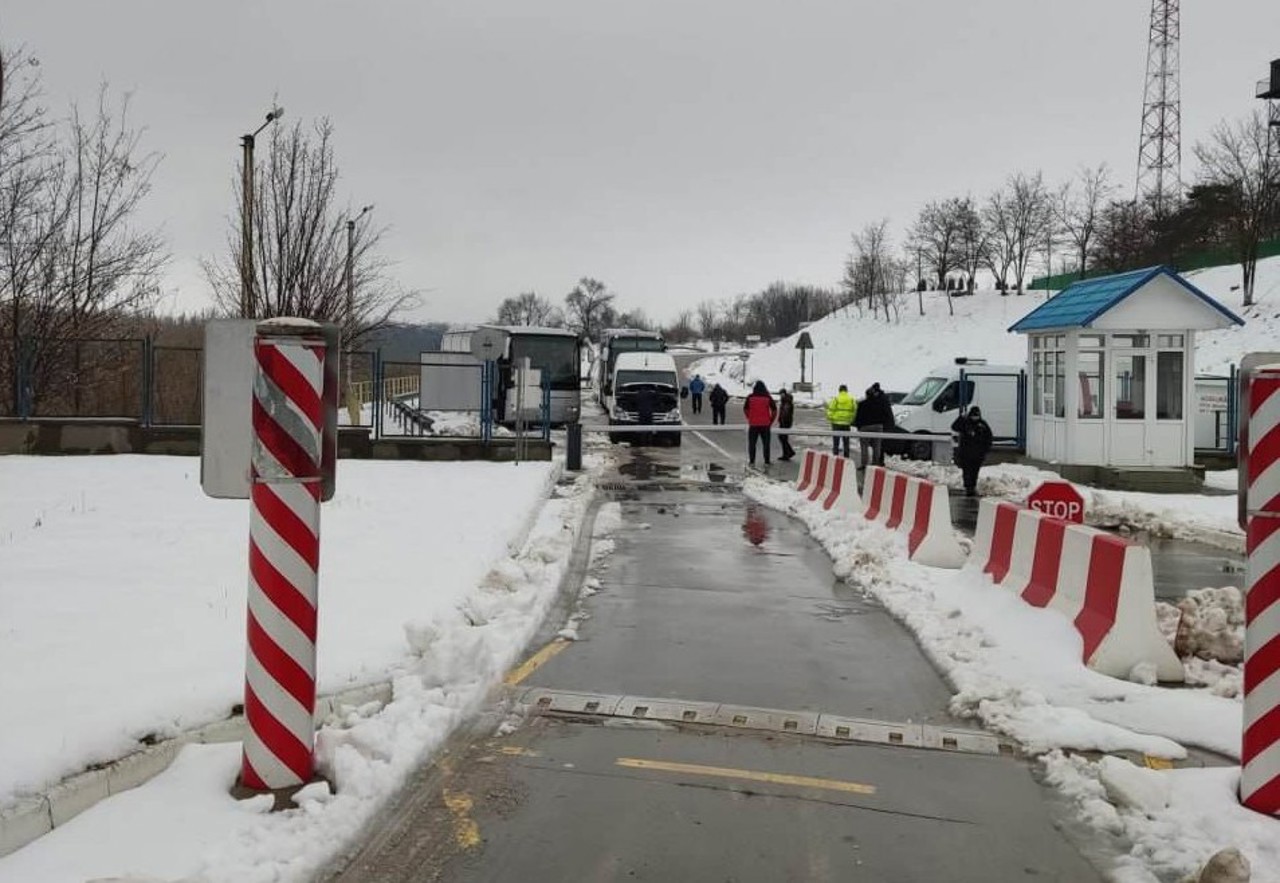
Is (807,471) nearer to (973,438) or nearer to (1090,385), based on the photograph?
(973,438)

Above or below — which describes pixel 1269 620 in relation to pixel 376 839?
above

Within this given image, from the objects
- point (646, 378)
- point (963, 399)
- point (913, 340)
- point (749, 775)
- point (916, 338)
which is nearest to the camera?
point (749, 775)

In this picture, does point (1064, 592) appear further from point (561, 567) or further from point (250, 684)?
point (250, 684)

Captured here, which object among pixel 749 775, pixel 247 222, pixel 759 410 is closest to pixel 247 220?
pixel 247 222

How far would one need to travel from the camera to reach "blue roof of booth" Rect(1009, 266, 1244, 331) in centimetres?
2130

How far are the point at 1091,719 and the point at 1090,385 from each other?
1720cm

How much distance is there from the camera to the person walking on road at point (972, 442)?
1956 cm

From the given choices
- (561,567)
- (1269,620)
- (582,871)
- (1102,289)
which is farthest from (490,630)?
(1102,289)

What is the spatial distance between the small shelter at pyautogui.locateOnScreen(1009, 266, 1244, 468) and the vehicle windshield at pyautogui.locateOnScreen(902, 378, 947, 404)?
4362 mm

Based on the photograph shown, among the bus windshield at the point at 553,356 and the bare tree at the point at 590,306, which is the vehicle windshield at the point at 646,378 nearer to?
the bus windshield at the point at 553,356

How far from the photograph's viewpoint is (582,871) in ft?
14.6

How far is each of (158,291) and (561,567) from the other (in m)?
16.9

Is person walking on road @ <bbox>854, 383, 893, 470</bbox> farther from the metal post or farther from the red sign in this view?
the red sign

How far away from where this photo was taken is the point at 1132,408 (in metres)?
21.8
